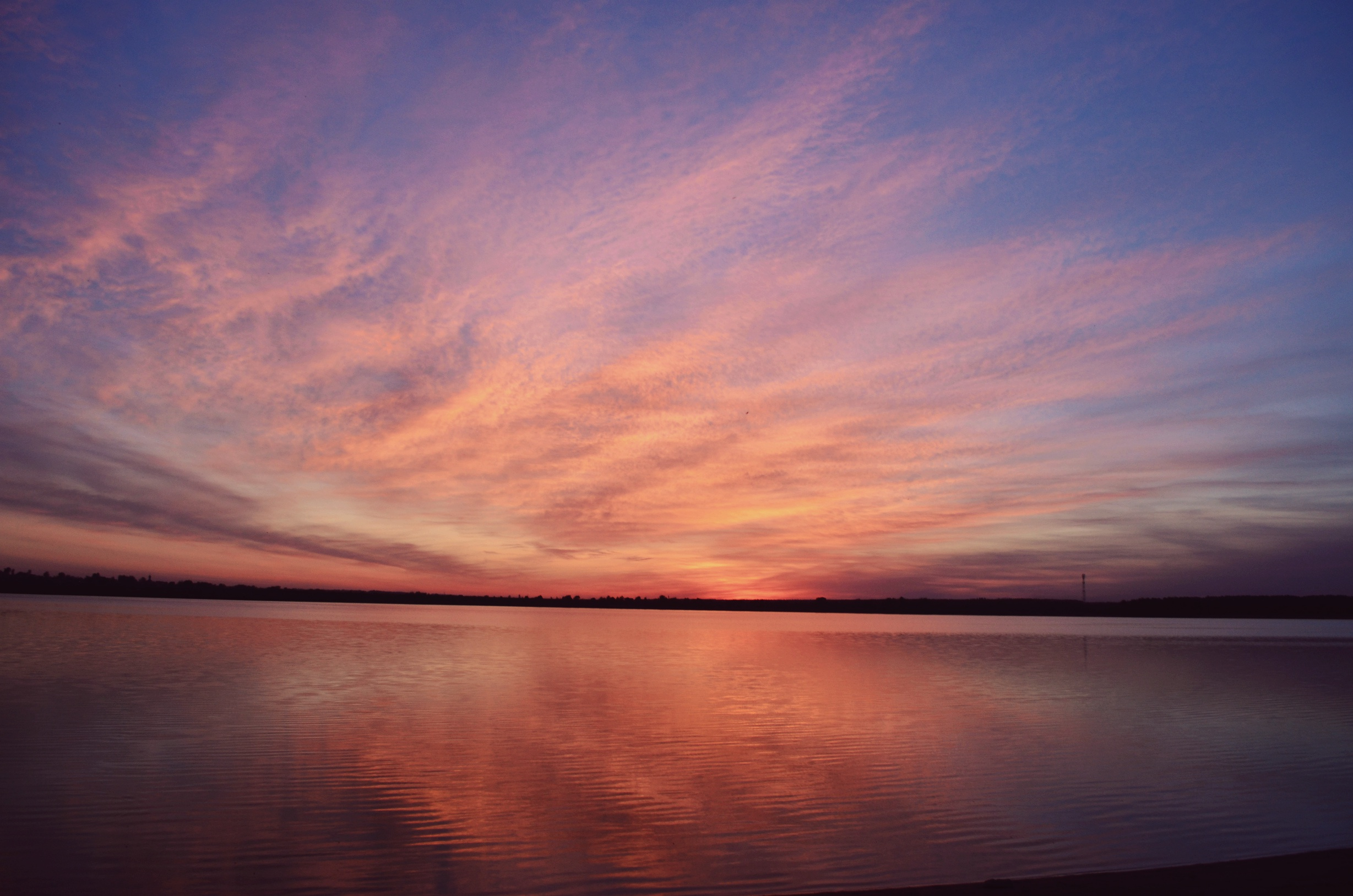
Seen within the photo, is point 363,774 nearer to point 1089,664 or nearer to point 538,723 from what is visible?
point 538,723

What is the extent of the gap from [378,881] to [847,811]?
288 inches

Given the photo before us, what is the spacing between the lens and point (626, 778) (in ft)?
50.1

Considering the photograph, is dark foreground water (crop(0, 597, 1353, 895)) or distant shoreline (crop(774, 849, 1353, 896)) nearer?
distant shoreline (crop(774, 849, 1353, 896))

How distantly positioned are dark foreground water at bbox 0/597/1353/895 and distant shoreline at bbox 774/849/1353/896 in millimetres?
1285

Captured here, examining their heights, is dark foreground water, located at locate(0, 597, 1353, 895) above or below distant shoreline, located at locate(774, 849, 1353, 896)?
below

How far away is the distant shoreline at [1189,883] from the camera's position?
844cm

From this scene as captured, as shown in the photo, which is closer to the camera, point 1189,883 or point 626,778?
point 1189,883

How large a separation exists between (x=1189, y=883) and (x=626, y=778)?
369 inches

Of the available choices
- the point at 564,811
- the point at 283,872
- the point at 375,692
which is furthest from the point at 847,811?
the point at 375,692

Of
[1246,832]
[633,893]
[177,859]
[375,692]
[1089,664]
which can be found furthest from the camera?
[1089,664]

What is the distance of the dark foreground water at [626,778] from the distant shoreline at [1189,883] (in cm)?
128

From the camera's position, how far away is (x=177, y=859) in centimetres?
1016

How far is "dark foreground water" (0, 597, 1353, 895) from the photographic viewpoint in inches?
404

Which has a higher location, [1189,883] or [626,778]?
[1189,883]
